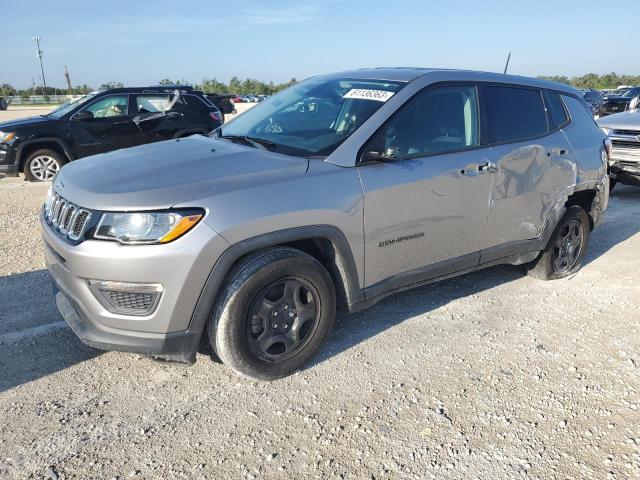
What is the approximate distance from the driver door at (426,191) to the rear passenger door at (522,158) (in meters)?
0.14

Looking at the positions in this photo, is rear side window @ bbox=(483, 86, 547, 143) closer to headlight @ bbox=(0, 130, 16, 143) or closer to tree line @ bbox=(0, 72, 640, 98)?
headlight @ bbox=(0, 130, 16, 143)

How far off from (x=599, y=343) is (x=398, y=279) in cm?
151

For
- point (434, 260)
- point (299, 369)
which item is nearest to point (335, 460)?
point (299, 369)

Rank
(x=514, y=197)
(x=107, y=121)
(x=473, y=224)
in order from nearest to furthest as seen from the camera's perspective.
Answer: (x=473, y=224) < (x=514, y=197) < (x=107, y=121)

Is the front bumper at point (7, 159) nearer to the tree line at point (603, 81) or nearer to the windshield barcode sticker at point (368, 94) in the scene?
the windshield barcode sticker at point (368, 94)

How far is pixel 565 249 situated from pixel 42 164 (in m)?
8.39

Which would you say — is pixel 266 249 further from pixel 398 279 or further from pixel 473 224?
pixel 473 224

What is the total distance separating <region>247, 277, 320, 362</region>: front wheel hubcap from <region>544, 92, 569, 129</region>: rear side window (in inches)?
107

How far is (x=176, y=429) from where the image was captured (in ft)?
9.01

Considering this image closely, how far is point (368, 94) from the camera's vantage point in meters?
3.60

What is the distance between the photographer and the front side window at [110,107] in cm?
939

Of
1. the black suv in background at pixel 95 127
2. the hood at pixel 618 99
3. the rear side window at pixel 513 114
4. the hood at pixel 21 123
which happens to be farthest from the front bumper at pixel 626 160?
the hood at pixel 618 99

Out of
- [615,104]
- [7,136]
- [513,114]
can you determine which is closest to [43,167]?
[7,136]

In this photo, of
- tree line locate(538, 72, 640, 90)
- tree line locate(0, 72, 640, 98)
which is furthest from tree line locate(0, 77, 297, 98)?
tree line locate(538, 72, 640, 90)
